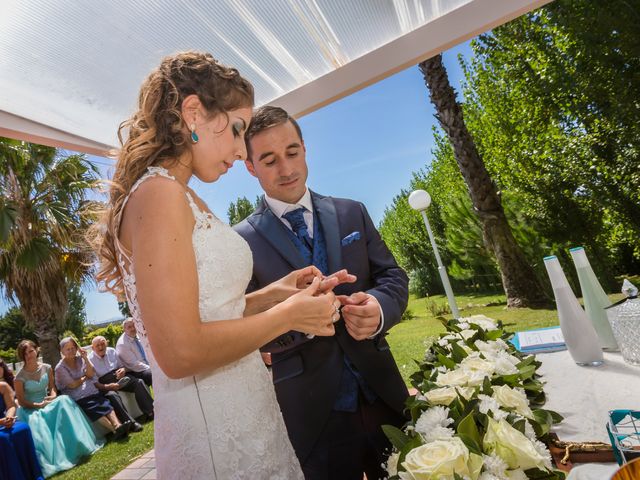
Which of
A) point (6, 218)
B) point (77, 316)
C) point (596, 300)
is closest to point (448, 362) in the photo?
point (596, 300)

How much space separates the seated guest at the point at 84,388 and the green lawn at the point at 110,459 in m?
0.39

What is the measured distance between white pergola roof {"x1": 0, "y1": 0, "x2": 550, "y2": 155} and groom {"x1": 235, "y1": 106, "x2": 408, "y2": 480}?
989mm

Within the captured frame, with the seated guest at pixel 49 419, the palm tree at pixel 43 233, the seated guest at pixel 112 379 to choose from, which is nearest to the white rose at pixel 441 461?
the seated guest at pixel 49 419

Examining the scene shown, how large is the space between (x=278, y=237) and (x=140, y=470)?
4782 mm

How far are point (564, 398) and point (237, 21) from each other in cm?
255

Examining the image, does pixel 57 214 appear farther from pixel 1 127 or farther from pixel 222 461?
pixel 222 461

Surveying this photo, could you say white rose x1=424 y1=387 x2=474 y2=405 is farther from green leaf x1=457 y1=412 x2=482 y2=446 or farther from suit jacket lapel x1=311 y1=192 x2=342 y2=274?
suit jacket lapel x1=311 y1=192 x2=342 y2=274

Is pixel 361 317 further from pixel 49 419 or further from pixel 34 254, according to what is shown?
pixel 34 254

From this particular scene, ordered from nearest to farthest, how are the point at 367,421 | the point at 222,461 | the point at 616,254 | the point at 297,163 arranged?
1. the point at 222,461
2. the point at 367,421
3. the point at 297,163
4. the point at 616,254

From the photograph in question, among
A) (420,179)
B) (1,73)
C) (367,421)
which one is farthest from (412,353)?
(420,179)

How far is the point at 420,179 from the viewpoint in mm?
29156

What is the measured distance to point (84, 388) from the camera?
23.7 feet

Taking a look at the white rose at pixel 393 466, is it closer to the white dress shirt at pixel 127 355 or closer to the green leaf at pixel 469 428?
the green leaf at pixel 469 428

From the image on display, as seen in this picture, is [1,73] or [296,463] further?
[1,73]
